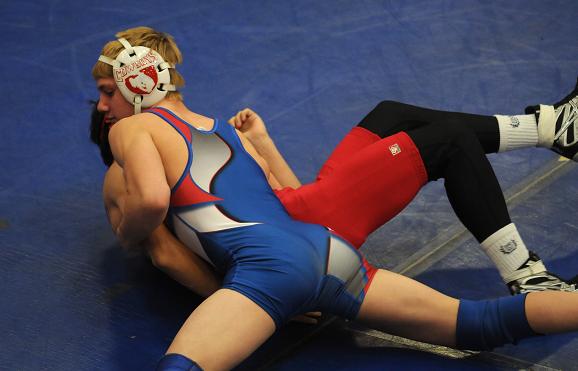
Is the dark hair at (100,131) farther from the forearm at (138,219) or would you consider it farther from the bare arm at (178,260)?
Result: the forearm at (138,219)

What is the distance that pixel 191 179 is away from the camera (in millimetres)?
2703

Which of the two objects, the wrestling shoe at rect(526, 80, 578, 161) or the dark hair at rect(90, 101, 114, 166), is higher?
the wrestling shoe at rect(526, 80, 578, 161)

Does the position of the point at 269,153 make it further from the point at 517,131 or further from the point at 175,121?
the point at 517,131

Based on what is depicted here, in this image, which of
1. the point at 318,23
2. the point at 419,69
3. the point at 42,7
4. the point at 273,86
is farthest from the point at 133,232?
the point at 42,7

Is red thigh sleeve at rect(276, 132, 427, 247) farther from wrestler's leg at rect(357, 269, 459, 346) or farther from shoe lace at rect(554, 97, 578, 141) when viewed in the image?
shoe lace at rect(554, 97, 578, 141)

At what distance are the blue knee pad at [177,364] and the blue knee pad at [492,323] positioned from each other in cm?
76

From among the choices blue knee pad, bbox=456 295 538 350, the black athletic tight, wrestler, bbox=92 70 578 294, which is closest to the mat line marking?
blue knee pad, bbox=456 295 538 350

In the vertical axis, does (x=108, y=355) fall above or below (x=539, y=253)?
below

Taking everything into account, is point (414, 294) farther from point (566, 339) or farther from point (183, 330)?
point (183, 330)

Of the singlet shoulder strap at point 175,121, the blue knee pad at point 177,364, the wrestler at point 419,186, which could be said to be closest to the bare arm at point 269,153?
the wrestler at point 419,186

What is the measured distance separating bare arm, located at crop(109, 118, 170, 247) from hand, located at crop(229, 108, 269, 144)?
21.6 inches

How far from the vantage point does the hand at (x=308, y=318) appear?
114 inches

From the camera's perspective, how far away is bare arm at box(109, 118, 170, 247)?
256 cm

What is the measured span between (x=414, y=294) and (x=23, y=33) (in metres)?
2.86
